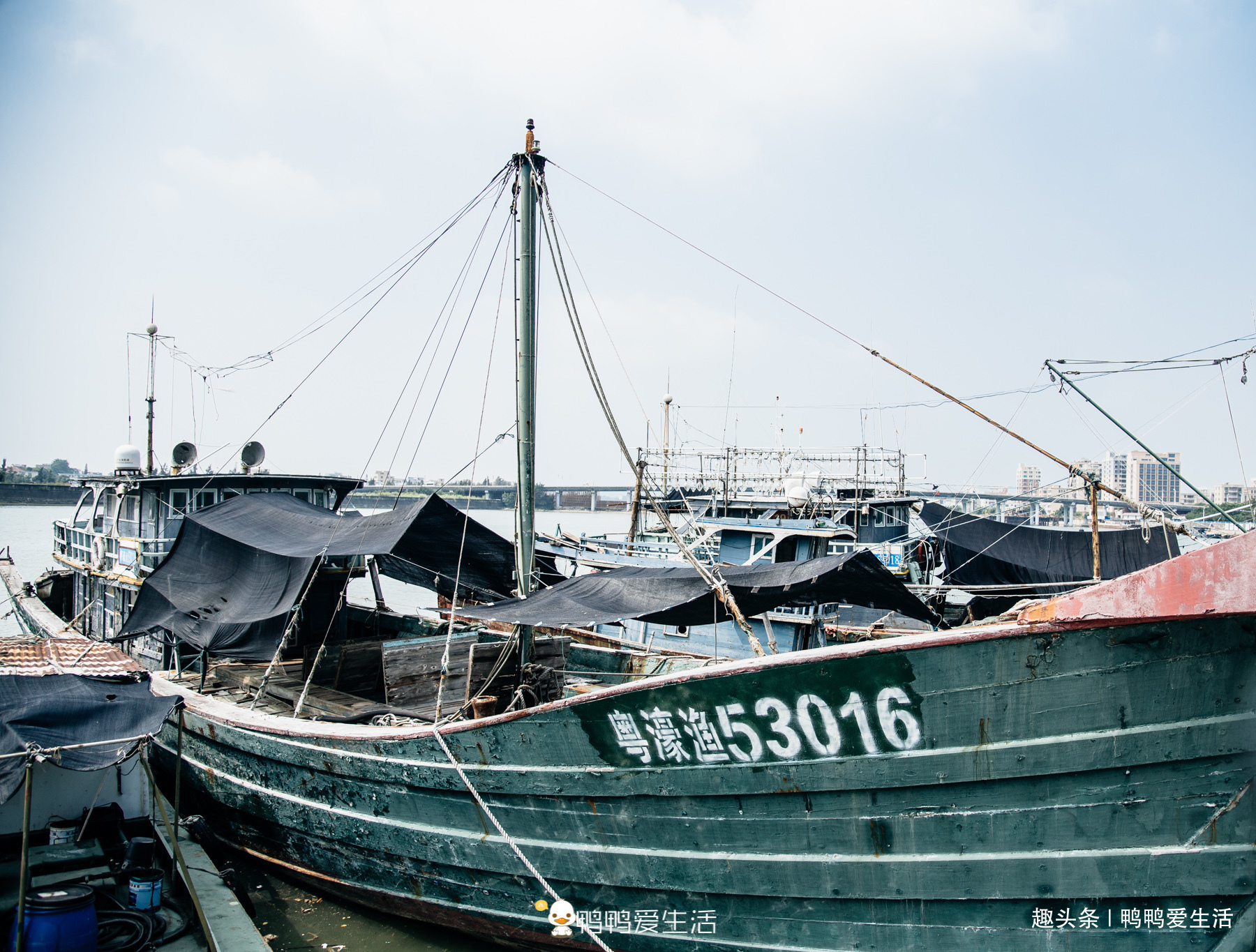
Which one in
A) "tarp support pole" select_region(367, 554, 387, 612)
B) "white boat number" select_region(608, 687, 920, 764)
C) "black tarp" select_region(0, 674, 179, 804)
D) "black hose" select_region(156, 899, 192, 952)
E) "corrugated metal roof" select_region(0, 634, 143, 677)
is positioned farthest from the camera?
"tarp support pole" select_region(367, 554, 387, 612)

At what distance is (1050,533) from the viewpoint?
59.8 ft

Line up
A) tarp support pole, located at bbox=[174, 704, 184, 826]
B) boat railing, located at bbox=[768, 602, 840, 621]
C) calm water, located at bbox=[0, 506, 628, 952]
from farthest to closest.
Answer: boat railing, located at bbox=[768, 602, 840, 621] < calm water, located at bbox=[0, 506, 628, 952] < tarp support pole, located at bbox=[174, 704, 184, 826]

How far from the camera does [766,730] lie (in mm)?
5180

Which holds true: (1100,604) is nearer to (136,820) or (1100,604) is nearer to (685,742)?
(685,742)

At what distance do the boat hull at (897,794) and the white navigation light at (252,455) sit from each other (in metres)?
7.98

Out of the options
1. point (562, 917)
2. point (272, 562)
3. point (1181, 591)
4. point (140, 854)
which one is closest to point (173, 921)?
point (140, 854)

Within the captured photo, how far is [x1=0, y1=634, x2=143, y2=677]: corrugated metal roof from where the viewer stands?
9406 millimetres

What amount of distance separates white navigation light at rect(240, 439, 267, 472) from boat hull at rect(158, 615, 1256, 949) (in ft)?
26.2

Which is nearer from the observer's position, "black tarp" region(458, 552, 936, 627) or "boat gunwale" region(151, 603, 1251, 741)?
"boat gunwale" region(151, 603, 1251, 741)

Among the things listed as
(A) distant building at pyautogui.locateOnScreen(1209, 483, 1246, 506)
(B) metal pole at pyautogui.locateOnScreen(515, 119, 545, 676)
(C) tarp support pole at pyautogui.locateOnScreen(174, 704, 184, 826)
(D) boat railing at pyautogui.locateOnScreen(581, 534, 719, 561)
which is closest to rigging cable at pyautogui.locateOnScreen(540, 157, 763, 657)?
(B) metal pole at pyautogui.locateOnScreen(515, 119, 545, 676)

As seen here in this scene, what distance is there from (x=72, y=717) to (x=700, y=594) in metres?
5.59

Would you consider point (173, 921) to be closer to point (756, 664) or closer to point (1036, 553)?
point (756, 664)

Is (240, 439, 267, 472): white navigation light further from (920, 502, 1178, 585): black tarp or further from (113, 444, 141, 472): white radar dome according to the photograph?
(920, 502, 1178, 585): black tarp

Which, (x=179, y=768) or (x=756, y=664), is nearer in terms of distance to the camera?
(x=756, y=664)
